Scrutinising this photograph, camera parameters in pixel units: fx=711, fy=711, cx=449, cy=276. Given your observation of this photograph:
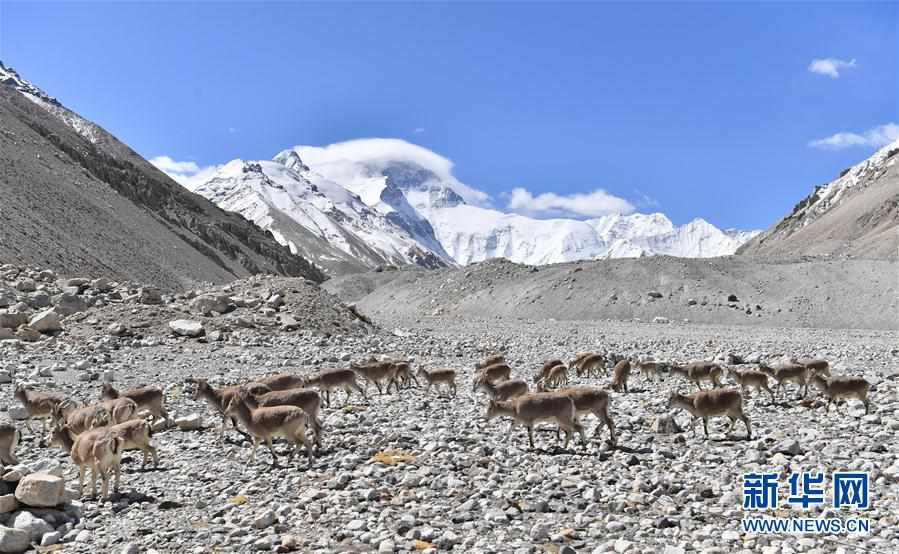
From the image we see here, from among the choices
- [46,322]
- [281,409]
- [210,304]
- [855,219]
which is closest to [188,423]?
[281,409]

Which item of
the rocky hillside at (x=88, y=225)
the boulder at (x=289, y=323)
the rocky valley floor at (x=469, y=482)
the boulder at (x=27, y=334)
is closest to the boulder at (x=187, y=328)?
the boulder at (x=289, y=323)

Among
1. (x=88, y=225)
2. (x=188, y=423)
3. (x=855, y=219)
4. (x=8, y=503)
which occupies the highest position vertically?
(x=855, y=219)

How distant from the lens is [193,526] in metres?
9.49

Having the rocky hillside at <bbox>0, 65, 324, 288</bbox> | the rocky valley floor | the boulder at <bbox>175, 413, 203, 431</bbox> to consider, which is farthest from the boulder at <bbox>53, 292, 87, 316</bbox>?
the boulder at <bbox>175, 413, 203, 431</bbox>

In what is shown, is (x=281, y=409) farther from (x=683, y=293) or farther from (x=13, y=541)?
(x=683, y=293)

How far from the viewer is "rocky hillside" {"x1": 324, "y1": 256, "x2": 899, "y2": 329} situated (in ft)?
195

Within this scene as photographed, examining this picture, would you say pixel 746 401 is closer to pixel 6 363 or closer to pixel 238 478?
pixel 238 478

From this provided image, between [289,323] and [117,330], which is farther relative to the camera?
[289,323]

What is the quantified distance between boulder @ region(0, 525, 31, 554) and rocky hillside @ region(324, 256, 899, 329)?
57.6 meters

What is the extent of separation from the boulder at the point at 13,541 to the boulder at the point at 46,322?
71.5 feet

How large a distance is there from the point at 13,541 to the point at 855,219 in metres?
171

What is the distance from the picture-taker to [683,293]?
217ft

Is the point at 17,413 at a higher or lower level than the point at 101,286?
lower

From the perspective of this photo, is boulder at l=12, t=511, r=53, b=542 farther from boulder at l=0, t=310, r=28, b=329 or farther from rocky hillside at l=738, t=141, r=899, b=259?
rocky hillside at l=738, t=141, r=899, b=259
